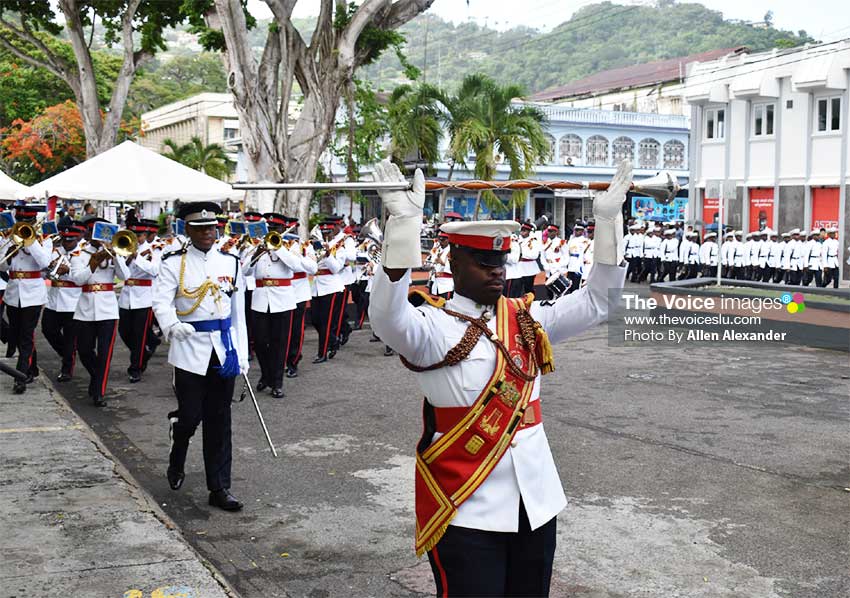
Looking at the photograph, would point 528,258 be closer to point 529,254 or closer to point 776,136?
point 529,254

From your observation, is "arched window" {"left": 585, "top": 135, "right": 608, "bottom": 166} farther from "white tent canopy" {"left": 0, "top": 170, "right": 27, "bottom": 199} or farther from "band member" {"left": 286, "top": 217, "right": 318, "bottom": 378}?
"band member" {"left": 286, "top": 217, "right": 318, "bottom": 378}

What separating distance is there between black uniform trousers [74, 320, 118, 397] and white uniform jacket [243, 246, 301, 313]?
1.64 metres

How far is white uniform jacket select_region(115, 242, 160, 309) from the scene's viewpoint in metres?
11.7

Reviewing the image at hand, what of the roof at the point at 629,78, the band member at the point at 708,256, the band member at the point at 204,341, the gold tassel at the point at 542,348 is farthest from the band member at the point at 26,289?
the roof at the point at 629,78

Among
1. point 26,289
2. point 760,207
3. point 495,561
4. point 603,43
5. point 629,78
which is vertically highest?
point 603,43

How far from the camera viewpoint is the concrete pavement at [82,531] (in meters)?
5.11

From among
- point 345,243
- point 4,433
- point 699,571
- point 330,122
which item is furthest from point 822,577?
point 330,122

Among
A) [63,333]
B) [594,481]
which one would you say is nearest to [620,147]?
[63,333]

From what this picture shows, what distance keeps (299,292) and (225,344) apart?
4.91 meters

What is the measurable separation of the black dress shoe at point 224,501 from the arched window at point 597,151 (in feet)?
146

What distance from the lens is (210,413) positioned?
6.98 metres

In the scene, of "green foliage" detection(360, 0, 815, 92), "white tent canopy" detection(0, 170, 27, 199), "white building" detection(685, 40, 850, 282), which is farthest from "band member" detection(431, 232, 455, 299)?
"green foliage" detection(360, 0, 815, 92)

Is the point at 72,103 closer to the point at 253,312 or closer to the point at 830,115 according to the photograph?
the point at 830,115

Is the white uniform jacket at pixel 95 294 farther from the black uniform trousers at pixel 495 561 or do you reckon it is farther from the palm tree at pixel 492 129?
the palm tree at pixel 492 129
